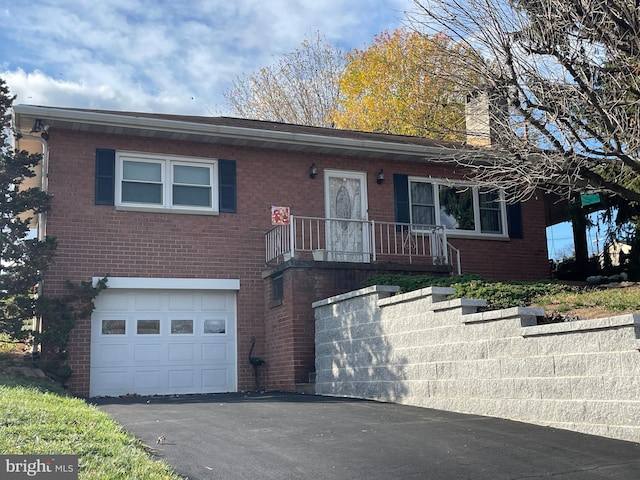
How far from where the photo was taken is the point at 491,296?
400 inches

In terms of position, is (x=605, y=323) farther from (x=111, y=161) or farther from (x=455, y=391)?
(x=111, y=161)

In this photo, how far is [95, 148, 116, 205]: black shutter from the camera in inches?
536

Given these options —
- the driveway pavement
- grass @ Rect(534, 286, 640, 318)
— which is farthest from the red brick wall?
grass @ Rect(534, 286, 640, 318)

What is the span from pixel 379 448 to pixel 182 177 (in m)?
8.86

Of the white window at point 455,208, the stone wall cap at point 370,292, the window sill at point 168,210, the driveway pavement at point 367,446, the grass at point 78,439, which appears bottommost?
the driveway pavement at point 367,446

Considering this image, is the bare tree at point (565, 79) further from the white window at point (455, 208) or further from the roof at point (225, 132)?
the white window at point (455, 208)

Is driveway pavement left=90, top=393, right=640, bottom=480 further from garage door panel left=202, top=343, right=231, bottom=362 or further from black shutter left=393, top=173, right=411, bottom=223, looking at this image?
black shutter left=393, top=173, right=411, bottom=223

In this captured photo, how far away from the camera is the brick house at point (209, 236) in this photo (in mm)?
13227

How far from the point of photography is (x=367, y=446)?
22.7ft

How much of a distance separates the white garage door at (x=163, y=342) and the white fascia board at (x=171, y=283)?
20 centimetres

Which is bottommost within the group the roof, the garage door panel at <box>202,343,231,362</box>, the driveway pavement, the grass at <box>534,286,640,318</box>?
the driveway pavement

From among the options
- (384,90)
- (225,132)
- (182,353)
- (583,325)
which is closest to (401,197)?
(225,132)

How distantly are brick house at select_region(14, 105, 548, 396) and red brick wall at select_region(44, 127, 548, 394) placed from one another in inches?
0.9

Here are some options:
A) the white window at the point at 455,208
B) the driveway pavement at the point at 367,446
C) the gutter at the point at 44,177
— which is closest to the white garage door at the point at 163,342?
the gutter at the point at 44,177
